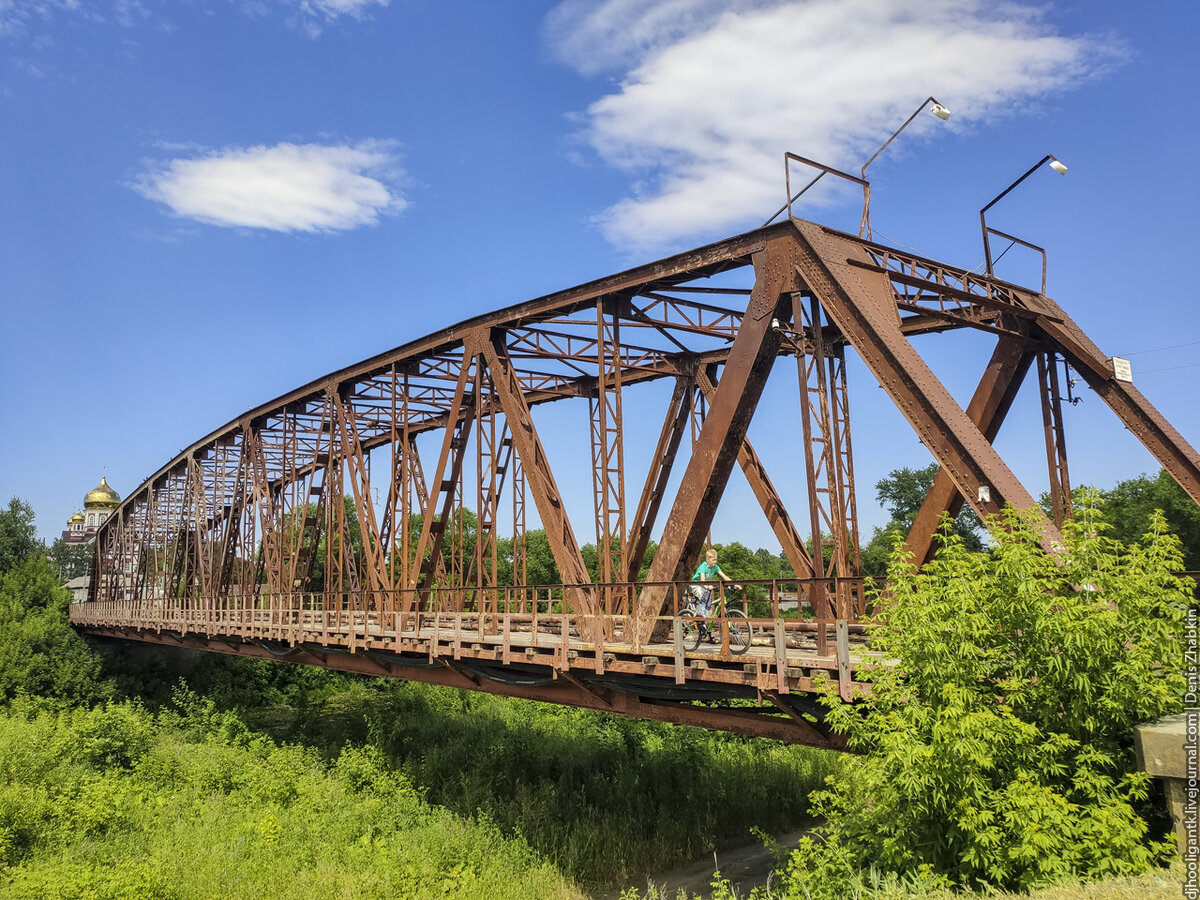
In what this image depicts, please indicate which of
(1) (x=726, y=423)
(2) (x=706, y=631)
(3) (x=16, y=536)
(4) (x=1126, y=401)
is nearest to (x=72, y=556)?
(3) (x=16, y=536)

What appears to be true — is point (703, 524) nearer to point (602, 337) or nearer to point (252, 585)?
point (602, 337)

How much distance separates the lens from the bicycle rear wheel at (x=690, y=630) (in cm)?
1175

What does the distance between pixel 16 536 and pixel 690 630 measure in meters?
48.9

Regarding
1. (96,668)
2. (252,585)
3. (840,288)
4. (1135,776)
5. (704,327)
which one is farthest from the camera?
(96,668)

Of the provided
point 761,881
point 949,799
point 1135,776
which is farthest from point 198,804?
point 1135,776

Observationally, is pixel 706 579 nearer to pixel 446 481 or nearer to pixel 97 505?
pixel 446 481

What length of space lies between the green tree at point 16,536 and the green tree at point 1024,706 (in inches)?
1895

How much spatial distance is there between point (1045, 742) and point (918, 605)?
1564mm

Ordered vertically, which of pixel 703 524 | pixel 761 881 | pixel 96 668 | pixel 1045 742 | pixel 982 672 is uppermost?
pixel 703 524

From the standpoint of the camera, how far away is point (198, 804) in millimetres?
22453

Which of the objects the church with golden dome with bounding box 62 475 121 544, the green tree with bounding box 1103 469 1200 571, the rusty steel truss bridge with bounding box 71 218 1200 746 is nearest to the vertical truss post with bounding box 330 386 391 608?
the rusty steel truss bridge with bounding box 71 218 1200 746

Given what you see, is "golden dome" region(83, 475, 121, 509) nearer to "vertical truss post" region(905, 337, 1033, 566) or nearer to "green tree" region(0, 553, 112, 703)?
"green tree" region(0, 553, 112, 703)

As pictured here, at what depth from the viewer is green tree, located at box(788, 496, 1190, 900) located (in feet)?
24.0

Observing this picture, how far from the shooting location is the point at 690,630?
14.4 metres
